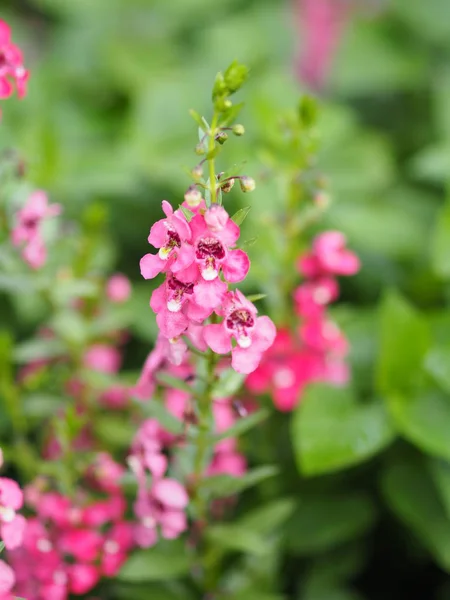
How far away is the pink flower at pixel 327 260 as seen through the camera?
1277 millimetres

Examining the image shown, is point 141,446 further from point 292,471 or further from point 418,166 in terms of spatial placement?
point 418,166

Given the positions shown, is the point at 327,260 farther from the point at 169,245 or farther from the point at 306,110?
the point at 169,245

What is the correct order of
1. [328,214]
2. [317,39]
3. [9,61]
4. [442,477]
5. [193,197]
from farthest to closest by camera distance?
1. [317,39]
2. [328,214]
3. [442,477]
4. [9,61]
5. [193,197]

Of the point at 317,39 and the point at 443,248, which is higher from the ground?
the point at 317,39

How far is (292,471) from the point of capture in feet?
4.83

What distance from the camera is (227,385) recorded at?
0.95 m

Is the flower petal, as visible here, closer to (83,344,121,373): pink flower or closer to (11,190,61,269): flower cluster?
(11,190,61,269): flower cluster

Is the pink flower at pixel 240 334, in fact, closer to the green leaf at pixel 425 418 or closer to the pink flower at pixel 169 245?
the pink flower at pixel 169 245

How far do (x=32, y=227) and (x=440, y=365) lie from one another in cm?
73

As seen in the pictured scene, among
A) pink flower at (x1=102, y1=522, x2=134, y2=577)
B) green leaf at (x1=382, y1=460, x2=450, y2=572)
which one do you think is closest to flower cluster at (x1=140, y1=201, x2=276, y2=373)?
pink flower at (x1=102, y1=522, x2=134, y2=577)

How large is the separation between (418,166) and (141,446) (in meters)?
1.30

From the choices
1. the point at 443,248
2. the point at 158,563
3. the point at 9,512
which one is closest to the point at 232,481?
the point at 158,563

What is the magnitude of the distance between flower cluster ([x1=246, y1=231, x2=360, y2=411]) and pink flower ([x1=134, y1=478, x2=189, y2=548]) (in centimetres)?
33

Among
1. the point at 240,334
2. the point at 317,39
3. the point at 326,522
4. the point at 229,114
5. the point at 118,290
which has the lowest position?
the point at 326,522
